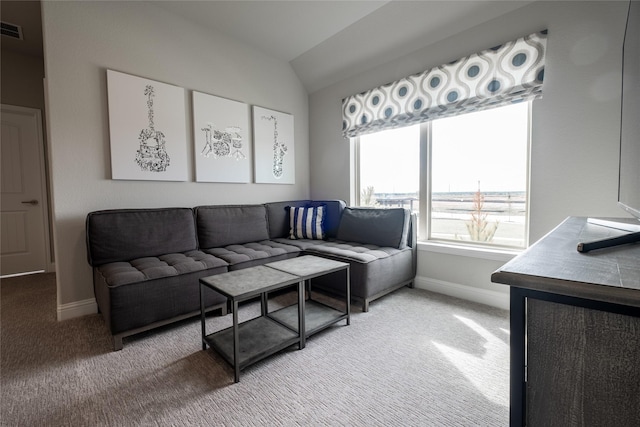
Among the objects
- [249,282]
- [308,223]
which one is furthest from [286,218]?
[249,282]

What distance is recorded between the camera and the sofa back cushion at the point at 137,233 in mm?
2111

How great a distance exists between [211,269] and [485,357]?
1.93 m

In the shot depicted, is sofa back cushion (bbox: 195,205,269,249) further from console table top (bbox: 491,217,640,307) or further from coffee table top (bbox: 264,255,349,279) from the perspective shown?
console table top (bbox: 491,217,640,307)

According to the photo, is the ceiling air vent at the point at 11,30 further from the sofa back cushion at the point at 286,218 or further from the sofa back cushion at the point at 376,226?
the sofa back cushion at the point at 376,226

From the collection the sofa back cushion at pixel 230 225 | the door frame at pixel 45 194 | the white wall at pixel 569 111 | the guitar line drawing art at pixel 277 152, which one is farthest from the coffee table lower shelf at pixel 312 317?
the door frame at pixel 45 194

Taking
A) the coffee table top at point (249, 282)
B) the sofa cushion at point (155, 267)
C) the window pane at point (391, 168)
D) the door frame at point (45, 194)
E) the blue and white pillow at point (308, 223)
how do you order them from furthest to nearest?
the door frame at point (45, 194), the blue and white pillow at point (308, 223), the window pane at point (391, 168), the sofa cushion at point (155, 267), the coffee table top at point (249, 282)

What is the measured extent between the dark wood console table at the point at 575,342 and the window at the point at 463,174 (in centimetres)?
197

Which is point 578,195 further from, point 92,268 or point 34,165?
point 34,165

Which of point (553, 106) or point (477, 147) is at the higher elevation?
point (553, 106)

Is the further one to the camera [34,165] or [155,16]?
[34,165]

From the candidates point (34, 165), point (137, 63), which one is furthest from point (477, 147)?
point (34, 165)

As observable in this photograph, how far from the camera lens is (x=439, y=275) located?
8.82 feet

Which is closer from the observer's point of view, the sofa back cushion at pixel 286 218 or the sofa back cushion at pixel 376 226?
the sofa back cushion at pixel 376 226

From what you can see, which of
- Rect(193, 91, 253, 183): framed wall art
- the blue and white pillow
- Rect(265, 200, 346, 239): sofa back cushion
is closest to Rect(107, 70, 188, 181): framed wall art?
Rect(193, 91, 253, 183): framed wall art
